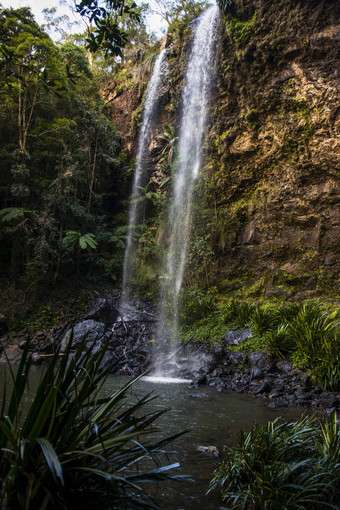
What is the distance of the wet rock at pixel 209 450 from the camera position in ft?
11.1

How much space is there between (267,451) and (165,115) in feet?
56.2

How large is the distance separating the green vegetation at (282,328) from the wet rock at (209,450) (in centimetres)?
393

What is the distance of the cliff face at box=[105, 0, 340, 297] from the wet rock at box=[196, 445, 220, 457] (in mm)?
8128

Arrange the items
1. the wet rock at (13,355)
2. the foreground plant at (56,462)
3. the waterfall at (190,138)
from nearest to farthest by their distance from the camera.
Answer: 1. the foreground plant at (56,462)
2. the wet rock at (13,355)
3. the waterfall at (190,138)

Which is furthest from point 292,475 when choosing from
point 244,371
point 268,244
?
point 268,244

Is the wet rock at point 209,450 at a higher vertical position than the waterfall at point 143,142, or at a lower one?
lower

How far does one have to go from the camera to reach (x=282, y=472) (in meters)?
2.17

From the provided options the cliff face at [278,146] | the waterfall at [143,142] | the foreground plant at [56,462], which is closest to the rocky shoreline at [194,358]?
the foreground plant at [56,462]

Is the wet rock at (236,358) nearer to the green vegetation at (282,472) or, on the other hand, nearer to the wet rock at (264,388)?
the wet rock at (264,388)

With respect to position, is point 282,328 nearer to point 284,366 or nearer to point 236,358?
point 284,366

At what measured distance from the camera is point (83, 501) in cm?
148

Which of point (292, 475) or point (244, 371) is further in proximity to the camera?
point (244, 371)

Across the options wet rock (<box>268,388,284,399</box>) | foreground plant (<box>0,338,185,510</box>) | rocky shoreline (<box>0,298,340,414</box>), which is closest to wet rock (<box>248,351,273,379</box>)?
rocky shoreline (<box>0,298,340,414</box>)

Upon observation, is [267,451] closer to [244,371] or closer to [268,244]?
[244,371]
